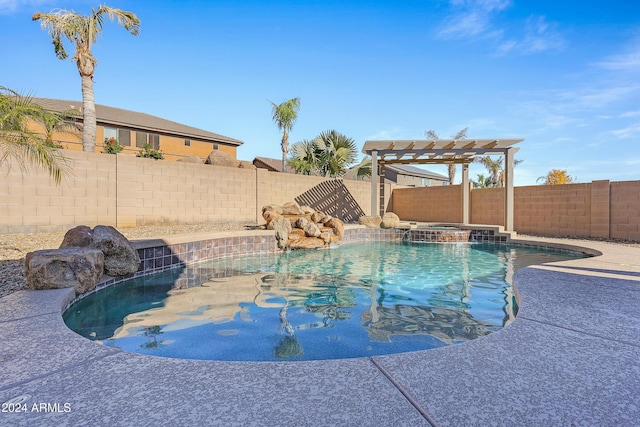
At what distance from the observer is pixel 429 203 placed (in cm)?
1588

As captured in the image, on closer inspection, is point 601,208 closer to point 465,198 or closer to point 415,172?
point 465,198

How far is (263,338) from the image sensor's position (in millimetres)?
2871

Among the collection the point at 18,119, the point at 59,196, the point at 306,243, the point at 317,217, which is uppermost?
the point at 18,119

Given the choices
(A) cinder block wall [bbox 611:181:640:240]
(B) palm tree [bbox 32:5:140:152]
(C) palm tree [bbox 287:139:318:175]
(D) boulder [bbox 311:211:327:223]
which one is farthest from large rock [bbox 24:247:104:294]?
(C) palm tree [bbox 287:139:318:175]

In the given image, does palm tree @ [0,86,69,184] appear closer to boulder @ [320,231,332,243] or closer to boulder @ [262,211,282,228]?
boulder @ [262,211,282,228]

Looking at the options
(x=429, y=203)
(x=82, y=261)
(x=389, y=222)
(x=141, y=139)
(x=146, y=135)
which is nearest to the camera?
(x=82, y=261)

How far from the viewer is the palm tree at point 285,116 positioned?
1942cm

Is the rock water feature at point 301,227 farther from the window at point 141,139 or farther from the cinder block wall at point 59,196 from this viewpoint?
the window at point 141,139

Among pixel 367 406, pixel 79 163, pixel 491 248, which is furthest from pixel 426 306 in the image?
pixel 79 163

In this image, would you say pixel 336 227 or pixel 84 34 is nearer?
pixel 84 34

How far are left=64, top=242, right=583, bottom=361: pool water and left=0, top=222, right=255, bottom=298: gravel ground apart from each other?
3.18 ft

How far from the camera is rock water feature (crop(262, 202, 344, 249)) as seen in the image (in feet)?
29.2

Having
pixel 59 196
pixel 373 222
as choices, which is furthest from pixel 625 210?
pixel 59 196

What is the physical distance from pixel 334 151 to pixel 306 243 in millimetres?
9547
